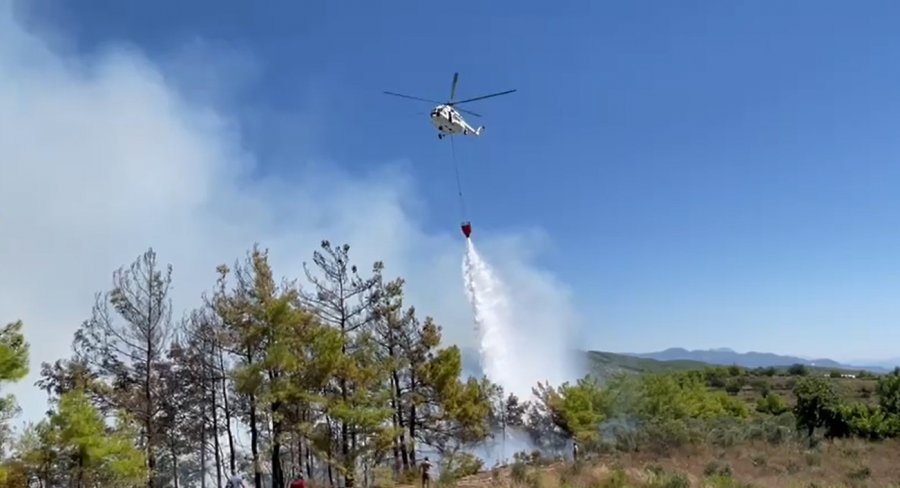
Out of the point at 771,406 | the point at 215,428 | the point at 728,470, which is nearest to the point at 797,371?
the point at 771,406

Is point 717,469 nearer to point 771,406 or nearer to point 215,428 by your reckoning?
point 215,428

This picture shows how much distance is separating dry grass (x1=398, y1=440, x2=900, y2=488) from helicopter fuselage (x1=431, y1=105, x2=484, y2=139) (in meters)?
12.6

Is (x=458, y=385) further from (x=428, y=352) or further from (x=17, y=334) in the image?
(x=17, y=334)

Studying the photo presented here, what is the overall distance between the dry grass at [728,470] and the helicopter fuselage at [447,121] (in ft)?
41.2

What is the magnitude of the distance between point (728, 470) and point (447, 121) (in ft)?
53.1

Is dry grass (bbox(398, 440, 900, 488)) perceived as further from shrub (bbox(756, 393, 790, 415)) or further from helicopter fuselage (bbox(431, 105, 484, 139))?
shrub (bbox(756, 393, 790, 415))

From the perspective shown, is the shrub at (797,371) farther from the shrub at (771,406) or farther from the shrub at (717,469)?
the shrub at (717,469)

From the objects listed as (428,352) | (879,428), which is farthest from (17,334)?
(879,428)

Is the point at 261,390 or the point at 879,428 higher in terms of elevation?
the point at 261,390

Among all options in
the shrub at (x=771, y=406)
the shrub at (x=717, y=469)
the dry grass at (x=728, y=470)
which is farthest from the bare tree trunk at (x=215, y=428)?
the shrub at (x=771, y=406)

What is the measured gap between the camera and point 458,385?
3572 cm

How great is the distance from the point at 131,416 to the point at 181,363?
5.62 m

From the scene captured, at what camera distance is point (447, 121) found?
2755 cm

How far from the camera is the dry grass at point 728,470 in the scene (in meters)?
21.3
